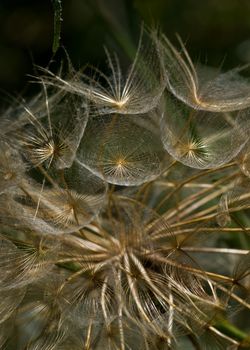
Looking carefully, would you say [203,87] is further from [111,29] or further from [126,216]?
[111,29]

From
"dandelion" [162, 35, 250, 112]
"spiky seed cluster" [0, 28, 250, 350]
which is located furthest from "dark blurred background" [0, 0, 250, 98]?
"spiky seed cluster" [0, 28, 250, 350]

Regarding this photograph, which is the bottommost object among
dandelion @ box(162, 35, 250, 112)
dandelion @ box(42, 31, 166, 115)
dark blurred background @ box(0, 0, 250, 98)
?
dark blurred background @ box(0, 0, 250, 98)

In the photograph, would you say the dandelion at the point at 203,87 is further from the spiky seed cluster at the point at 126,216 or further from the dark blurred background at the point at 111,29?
the dark blurred background at the point at 111,29

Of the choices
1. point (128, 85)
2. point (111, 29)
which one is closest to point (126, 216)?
point (128, 85)

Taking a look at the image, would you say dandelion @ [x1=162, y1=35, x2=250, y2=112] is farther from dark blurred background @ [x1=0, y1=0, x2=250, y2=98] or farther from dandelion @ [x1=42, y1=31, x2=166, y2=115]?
dark blurred background @ [x1=0, y1=0, x2=250, y2=98]

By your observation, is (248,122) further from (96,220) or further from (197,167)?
(96,220)

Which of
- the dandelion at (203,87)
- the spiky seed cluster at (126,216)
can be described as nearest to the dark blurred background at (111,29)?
the dandelion at (203,87)
